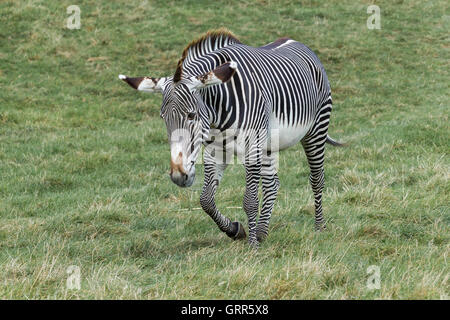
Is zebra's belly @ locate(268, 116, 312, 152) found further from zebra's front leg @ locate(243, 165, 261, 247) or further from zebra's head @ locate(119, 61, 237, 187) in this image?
zebra's head @ locate(119, 61, 237, 187)

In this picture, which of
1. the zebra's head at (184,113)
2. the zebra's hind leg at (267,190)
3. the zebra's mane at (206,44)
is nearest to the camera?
the zebra's head at (184,113)

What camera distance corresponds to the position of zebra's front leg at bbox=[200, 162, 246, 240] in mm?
6672

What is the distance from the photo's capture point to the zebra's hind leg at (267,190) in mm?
6926

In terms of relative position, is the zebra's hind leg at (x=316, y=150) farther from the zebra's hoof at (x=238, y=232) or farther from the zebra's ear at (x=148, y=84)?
the zebra's ear at (x=148, y=84)

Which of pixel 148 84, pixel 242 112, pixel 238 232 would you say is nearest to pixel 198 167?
pixel 238 232

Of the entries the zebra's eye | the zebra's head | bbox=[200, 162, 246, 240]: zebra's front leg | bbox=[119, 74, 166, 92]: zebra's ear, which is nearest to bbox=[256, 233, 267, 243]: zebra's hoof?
bbox=[200, 162, 246, 240]: zebra's front leg

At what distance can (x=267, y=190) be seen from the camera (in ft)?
23.3

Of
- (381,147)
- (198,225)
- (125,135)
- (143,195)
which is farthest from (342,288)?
(125,135)

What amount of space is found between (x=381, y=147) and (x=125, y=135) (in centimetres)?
535

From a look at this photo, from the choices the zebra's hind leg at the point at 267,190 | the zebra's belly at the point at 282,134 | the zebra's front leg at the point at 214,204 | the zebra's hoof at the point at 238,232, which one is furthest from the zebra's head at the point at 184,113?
the zebra's hoof at the point at 238,232

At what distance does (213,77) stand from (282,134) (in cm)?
173

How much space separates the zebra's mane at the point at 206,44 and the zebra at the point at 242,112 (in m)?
0.01

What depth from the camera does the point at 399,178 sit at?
367 inches

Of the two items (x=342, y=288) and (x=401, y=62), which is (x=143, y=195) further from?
(x=401, y=62)
